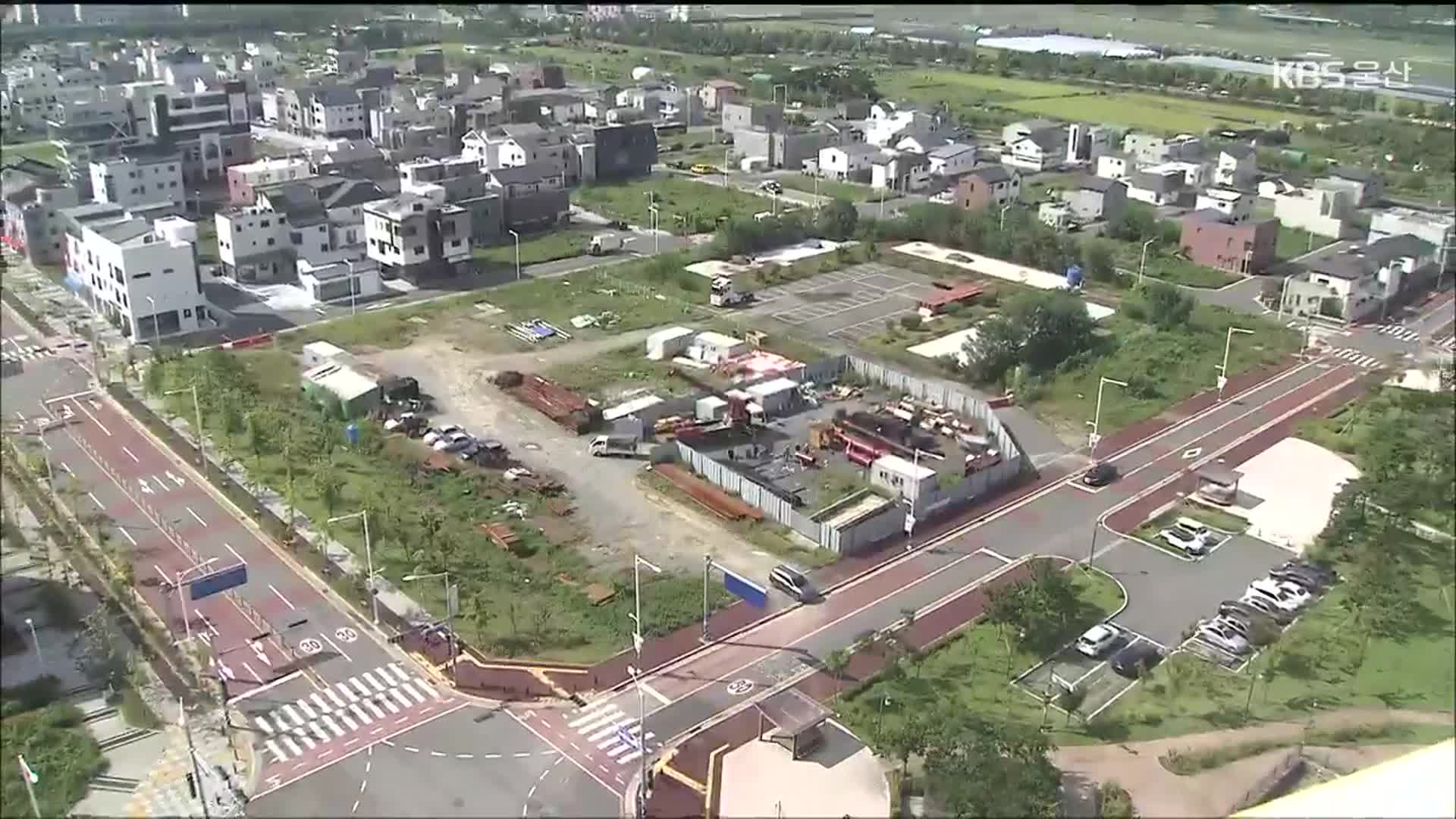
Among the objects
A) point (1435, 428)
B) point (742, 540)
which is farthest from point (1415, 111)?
point (742, 540)

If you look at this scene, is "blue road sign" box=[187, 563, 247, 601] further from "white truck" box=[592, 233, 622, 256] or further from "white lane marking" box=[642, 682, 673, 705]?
"white truck" box=[592, 233, 622, 256]

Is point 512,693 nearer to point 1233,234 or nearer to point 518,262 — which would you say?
point 518,262

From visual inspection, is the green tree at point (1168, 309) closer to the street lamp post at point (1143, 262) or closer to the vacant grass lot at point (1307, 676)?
the street lamp post at point (1143, 262)

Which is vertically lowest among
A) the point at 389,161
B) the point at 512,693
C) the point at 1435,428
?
the point at 512,693

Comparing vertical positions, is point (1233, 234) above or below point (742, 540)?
above

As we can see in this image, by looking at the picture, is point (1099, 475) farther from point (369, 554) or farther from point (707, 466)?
point (369, 554)

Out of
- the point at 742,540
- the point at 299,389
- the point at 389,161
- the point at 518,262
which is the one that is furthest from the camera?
the point at 389,161

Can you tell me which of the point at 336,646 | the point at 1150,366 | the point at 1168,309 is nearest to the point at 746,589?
the point at 336,646

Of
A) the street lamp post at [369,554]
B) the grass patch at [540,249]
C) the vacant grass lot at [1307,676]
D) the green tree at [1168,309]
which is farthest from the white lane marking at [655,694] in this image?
the grass patch at [540,249]
